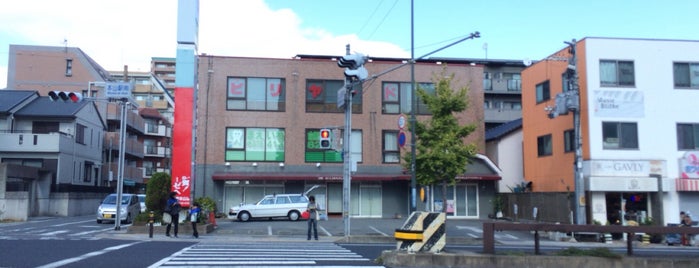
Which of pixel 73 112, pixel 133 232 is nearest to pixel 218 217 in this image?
pixel 133 232

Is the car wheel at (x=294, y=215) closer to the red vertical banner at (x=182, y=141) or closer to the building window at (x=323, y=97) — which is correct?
the building window at (x=323, y=97)

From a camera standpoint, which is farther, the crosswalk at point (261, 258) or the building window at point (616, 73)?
the building window at point (616, 73)

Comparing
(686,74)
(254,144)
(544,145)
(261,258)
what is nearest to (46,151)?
(254,144)

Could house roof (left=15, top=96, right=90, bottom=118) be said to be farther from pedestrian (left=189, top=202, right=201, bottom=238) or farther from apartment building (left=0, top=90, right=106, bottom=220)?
pedestrian (left=189, top=202, right=201, bottom=238)

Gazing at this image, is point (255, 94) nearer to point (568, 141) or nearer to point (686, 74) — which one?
A: point (568, 141)

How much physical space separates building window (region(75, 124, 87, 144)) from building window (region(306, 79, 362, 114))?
66.0 feet

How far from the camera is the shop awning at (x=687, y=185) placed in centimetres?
2858

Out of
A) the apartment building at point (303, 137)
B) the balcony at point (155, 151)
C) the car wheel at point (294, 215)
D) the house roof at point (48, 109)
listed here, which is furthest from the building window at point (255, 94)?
the balcony at point (155, 151)

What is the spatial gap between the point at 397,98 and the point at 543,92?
8857 millimetres

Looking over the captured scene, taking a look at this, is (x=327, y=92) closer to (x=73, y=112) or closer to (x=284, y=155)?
(x=284, y=155)

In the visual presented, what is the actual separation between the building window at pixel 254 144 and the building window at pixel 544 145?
48.8 ft

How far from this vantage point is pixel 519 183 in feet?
126

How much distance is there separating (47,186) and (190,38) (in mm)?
23471

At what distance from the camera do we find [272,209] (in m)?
33.3
